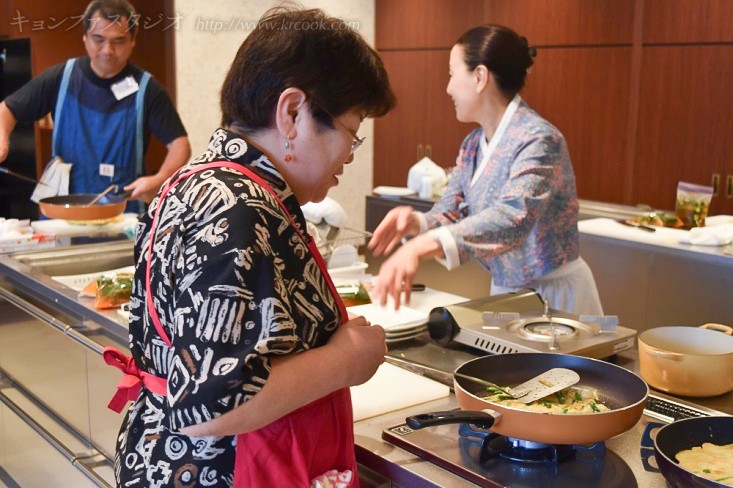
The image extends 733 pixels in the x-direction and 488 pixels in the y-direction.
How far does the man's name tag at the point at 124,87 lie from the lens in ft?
11.7

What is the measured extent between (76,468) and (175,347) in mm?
1392

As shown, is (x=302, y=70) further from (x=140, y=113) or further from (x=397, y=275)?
(x=140, y=113)

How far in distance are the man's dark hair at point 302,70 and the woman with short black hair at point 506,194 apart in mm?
892

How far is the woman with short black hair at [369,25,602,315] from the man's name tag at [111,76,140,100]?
1.59 meters

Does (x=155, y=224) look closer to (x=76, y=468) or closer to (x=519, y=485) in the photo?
(x=519, y=485)

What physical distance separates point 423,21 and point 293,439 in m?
5.21

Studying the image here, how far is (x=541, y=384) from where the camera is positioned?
1417 mm

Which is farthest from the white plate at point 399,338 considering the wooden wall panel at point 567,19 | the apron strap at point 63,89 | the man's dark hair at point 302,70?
the wooden wall panel at point 567,19

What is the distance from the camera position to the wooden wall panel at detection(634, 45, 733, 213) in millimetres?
4363

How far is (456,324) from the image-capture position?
→ 1823 mm

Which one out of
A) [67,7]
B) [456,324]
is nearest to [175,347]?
[456,324]

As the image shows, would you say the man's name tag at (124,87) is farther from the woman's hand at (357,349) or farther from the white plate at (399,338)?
the woman's hand at (357,349)

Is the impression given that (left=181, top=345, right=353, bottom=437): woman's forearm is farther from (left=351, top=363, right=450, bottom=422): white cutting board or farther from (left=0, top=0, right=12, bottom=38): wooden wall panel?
(left=0, top=0, right=12, bottom=38): wooden wall panel

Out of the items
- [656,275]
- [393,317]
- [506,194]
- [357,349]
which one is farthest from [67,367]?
[656,275]
